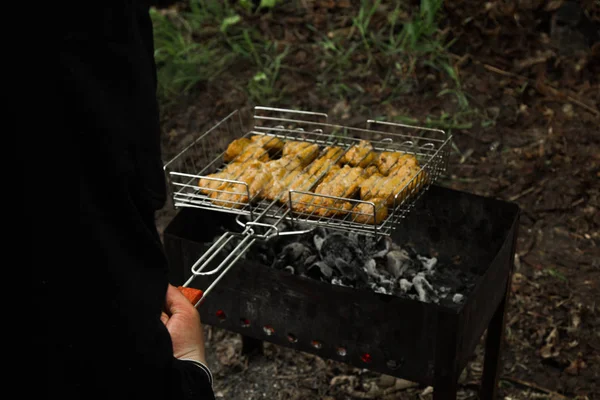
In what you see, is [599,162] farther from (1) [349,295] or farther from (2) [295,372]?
(1) [349,295]

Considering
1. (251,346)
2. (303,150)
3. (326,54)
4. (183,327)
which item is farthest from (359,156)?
(326,54)

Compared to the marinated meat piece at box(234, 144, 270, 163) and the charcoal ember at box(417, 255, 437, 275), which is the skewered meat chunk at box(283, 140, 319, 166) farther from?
the charcoal ember at box(417, 255, 437, 275)

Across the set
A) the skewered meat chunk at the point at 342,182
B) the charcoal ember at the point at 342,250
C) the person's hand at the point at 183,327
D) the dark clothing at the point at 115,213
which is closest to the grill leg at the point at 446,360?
the skewered meat chunk at the point at 342,182

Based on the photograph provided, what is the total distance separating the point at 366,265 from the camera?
3.32 metres

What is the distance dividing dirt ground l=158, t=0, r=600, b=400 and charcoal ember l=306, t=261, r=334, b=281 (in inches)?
36.7

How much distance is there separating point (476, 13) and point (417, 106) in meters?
1.11

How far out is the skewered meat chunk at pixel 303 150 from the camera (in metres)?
3.10

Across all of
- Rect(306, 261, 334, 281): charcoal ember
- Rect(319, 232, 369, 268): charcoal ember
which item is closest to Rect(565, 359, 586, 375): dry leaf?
Rect(319, 232, 369, 268): charcoal ember

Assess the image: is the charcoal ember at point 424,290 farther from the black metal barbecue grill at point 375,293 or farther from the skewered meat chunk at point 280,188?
the skewered meat chunk at point 280,188

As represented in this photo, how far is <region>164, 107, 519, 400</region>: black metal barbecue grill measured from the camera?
105 inches

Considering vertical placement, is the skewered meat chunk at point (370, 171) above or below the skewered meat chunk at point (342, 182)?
below

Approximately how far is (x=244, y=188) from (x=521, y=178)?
2848 millimetres

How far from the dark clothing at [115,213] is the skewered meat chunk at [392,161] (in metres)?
1.65

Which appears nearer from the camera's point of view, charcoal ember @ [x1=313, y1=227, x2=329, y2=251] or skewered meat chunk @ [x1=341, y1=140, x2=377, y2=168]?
skewered meat chunk @ [x1=341, y1=140, x2=377, y2=168]
